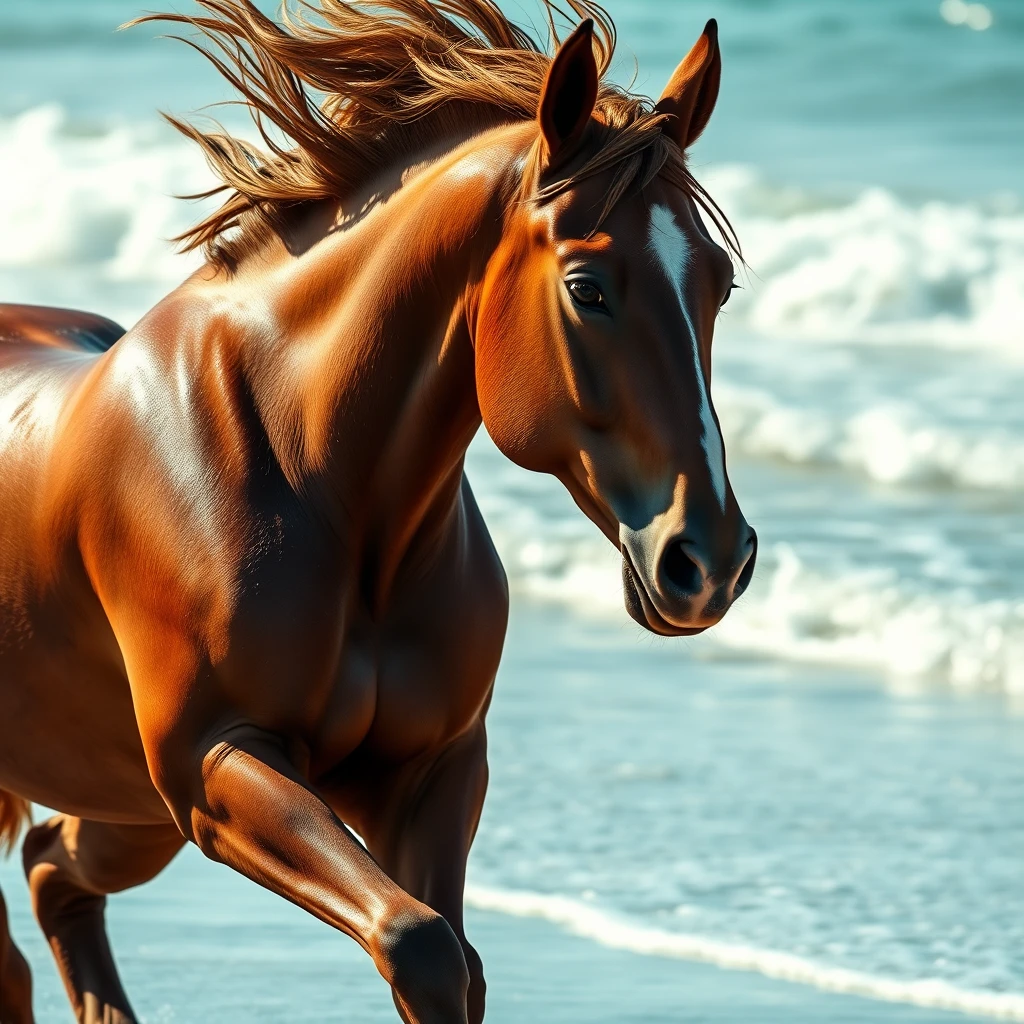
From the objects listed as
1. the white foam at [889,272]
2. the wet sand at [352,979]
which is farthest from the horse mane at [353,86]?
the white foam at [889,272]

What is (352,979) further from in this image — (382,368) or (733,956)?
(382,368)

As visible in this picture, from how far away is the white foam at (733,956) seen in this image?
4.38 meters

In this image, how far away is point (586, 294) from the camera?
2643 millimetres

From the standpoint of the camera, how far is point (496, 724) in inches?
254

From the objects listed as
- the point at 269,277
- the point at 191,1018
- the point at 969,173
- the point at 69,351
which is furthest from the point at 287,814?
the point at 969,173

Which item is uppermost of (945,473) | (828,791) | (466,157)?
(466,157)

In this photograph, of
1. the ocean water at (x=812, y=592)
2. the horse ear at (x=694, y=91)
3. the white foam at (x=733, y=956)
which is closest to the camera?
the horse ear at (x=694, y=91)

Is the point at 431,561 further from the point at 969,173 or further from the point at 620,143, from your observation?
the point at 969,173

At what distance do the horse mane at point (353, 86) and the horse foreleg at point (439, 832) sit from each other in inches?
33.8

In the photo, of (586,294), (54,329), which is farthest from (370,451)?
(54,329)

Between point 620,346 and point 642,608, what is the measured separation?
1.12ft

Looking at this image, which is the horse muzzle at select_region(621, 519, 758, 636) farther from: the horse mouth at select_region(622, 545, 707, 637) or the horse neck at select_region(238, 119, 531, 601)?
the horse neck at select_region(238, 119, 531, 601)

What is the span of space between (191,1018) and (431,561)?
1.67 meters

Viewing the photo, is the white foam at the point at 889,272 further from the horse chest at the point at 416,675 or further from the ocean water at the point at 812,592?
the horse chest at the point at 416,675
